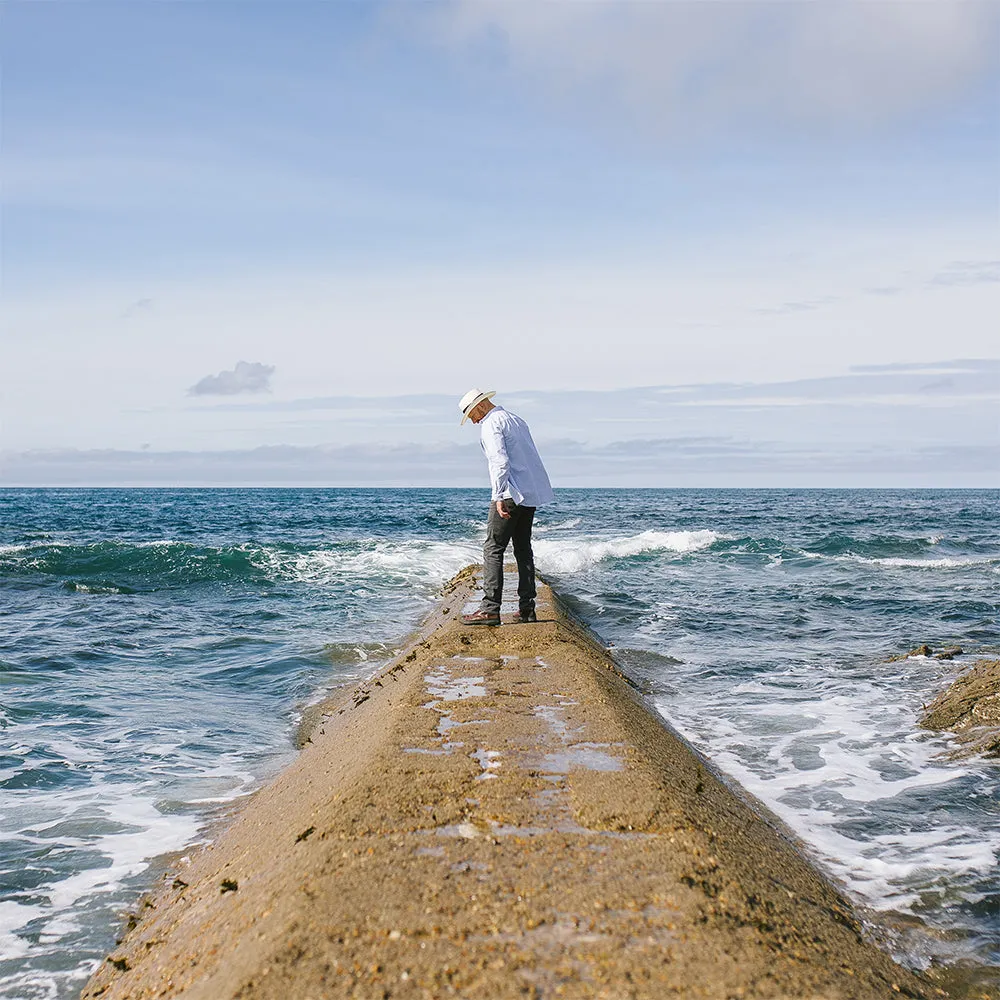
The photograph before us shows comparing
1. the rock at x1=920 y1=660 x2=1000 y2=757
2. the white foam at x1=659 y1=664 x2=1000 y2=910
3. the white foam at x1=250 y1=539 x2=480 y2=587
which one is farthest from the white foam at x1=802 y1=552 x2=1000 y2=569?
the rock at x1=920 y1=660 x2=1000 y2=757

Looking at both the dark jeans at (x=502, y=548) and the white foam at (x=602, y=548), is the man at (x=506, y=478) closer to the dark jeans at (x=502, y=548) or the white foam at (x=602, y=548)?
the dark jeans at (x=502, y=548)

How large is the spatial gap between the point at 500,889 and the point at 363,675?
5.97m

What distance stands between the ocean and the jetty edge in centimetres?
44

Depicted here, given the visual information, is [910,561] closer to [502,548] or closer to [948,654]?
[948,654]

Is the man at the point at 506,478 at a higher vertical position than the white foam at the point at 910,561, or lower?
higher

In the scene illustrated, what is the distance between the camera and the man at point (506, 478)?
24.0 ft

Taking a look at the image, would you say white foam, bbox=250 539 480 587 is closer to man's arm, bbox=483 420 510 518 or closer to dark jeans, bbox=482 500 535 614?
dark jeans, bbox=482 500 535 614

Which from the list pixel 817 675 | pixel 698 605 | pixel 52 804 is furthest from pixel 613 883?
pixel 698 605

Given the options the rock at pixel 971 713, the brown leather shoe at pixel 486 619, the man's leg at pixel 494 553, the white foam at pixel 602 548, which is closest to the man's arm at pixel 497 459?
the man's leg at pixel 494 553

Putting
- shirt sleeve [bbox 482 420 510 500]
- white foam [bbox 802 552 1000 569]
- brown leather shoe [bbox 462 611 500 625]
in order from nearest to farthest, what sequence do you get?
1. shirt sleeve [bbox 482 420 510 500]
2. brown leather shoe [bbox 462 611 500 625]
3. white foam [bbox 802 552 1000 569]

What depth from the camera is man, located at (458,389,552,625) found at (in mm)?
7320

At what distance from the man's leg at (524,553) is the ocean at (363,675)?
1.39 metres

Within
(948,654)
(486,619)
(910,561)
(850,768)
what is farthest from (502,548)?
(910,561)

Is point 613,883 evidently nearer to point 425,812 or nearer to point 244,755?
point 425,812
